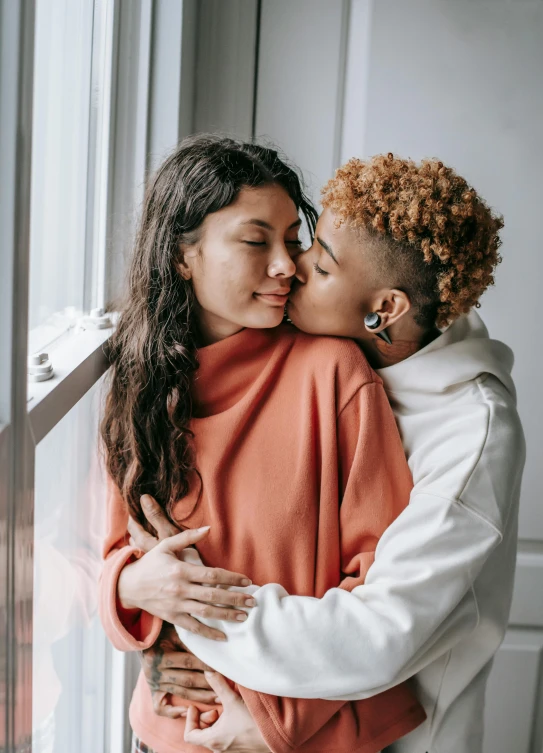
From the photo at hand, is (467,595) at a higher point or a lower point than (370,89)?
lower

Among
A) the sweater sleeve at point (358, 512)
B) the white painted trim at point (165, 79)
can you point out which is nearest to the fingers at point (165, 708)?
the sweater sleeve at point (358, 512)

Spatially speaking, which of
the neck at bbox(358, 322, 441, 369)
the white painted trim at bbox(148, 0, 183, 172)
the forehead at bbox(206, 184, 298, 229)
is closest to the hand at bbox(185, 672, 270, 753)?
the neck at bbox(358, 322, 441, 369)

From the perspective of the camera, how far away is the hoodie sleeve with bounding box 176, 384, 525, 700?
87 centimetres

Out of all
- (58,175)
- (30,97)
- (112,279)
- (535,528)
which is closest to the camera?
(30,97)

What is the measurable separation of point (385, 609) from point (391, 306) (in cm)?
36

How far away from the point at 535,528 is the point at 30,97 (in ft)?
4.70

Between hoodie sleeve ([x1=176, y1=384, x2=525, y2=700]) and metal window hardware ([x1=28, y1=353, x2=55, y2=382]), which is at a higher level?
metal window hardware ([x1=28, y1=353, x2=55, y2=382])

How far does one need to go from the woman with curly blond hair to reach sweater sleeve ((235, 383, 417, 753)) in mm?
33

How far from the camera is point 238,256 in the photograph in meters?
0.93

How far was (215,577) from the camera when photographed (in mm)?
920

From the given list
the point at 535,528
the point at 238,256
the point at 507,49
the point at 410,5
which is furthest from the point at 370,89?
the point at 535,528

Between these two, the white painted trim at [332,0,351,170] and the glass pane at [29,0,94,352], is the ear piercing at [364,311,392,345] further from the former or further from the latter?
the white painted trim at [332,0,351,170]

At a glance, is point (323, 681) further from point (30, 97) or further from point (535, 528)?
point (535, 528)

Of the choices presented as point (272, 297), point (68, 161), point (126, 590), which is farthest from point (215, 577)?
point (68, 161)
